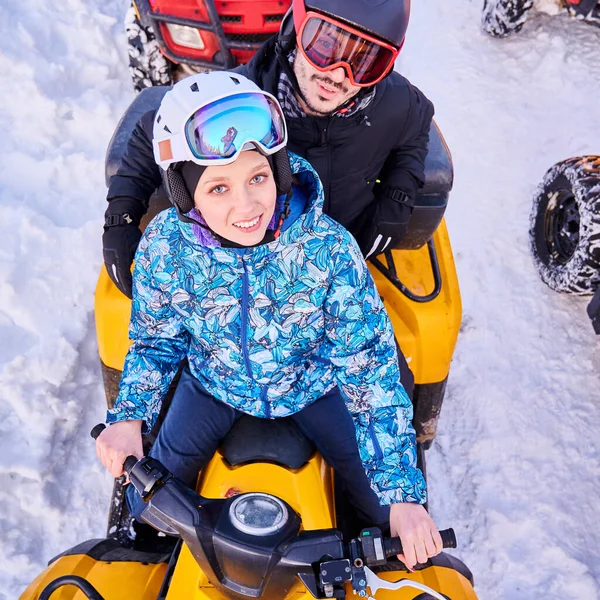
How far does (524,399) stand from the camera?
3287mm

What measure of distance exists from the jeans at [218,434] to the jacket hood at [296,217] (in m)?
0.54

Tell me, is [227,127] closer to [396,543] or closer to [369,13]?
[369,13]

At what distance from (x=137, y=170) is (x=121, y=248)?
28 cm

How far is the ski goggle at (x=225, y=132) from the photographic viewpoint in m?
1.48

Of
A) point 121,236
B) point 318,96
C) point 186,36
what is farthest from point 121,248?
point 186,36

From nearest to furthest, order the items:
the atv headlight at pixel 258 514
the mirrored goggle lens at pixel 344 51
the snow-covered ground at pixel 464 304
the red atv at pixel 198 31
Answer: the atv headlight at pixel 258 514 < the mirrored goggle lens at pixel 344 51 < the snow-covered ground at pixel 464 304 < the red atv at pixel 198 31

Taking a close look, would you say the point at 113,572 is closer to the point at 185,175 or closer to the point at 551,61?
the point at 185,175

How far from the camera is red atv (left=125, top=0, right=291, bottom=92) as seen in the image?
374 cm

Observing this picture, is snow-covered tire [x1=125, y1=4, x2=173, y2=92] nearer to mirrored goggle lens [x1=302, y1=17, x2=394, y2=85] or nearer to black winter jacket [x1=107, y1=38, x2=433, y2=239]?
black winter jacket [x1=107, y1=38, x2=433, y2=239]

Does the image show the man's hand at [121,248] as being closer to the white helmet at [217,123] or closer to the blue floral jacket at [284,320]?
the blue floral jacket at [284,320]

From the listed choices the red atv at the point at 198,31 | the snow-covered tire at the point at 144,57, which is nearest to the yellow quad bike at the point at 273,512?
the red atv at the point at 198,31

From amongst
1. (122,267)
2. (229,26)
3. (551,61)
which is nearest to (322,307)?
(122,267)

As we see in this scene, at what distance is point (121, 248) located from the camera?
2217 millimetres

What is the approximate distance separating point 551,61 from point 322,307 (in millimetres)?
4023
